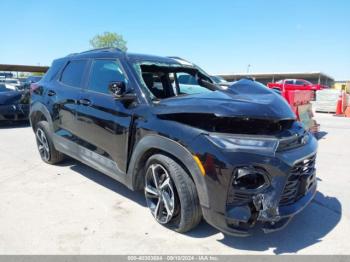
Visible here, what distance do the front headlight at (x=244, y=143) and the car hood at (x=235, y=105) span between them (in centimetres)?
22

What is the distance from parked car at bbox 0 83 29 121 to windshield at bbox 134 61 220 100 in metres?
6.88

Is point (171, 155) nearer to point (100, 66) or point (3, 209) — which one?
point (100, 66)

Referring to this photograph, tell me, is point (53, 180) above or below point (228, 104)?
below

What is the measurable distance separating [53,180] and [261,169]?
3314 mm

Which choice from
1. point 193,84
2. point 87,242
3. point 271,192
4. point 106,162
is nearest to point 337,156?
point 193,84

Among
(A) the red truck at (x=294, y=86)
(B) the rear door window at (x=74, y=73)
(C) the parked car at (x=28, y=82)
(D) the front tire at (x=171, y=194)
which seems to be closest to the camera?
(D) the front tire at (x=171, y=194)

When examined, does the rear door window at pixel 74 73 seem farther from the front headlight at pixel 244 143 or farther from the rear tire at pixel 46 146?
the front headlight at pixel 244 143

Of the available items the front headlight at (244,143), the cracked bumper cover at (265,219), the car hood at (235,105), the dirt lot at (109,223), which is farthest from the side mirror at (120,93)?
the cracked bumper cover at (265,219)

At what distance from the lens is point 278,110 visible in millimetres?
2908

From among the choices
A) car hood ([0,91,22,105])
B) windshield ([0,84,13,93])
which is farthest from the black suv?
windshield ([0,84,13,93])

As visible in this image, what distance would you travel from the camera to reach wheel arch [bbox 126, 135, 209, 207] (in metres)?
2.68

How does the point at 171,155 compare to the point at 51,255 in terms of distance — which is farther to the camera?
the point at 171,155

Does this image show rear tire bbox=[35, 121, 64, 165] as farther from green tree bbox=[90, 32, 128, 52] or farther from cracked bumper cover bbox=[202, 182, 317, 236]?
green tree bbox=[90, 32, 128, 52]

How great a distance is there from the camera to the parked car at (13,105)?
29.4 ft
